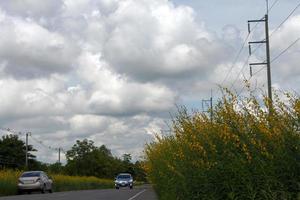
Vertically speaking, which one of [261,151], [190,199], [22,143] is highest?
[22,143]

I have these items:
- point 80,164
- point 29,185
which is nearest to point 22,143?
point 80,164

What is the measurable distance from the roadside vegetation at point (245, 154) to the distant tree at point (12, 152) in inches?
3787

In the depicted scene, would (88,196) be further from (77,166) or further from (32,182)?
(77,166)

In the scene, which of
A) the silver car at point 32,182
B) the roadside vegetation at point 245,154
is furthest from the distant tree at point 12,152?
the roadside vegetation at point 245,154

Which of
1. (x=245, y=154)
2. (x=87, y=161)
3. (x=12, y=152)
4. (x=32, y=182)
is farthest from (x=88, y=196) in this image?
(x=87, y=161)

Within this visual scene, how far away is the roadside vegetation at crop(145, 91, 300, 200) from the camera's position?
29.2 feet

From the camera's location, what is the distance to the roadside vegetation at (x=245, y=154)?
29.2ft

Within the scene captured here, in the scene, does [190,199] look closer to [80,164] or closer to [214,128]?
[214,128]

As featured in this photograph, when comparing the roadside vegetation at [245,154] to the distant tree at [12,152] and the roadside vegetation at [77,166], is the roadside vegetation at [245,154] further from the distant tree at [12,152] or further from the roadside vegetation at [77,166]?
the distant tree at [12,152]

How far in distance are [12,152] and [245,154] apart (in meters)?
99.5

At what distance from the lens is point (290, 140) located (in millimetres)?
9055

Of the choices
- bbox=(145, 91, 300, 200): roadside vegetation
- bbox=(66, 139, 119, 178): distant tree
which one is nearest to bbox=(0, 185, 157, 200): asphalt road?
bbox=(145, 91, 300, 200): roadside vegetation

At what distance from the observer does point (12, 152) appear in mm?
106062

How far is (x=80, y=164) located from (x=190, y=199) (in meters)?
125
